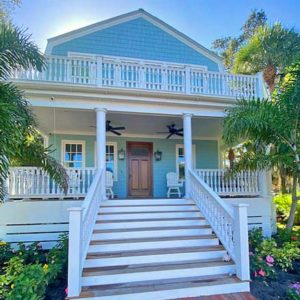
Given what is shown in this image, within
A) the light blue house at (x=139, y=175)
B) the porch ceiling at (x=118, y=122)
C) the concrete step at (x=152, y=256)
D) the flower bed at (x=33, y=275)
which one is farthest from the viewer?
the porch ceiling at (x=118, y=122)

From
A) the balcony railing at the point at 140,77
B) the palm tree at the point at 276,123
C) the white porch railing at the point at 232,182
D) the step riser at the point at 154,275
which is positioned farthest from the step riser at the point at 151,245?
the balcony railing at the point at 140,77

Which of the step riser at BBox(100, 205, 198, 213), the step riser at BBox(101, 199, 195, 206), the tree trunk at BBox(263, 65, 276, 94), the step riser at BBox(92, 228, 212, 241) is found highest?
the tree trunk at BBox(263, 65, 276, 94)

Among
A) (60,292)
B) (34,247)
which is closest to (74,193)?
(34,247)

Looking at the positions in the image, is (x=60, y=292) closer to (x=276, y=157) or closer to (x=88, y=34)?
(x=276, y=157)

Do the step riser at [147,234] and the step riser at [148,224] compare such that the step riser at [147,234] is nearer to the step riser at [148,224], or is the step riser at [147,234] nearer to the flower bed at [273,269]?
the step riser at [148,224]

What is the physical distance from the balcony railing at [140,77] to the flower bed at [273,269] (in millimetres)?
4412

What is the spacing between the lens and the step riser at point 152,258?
476 cm

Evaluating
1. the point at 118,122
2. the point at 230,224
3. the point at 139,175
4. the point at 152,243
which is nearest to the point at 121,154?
the point at 139,175

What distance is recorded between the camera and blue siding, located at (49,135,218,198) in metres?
10.5

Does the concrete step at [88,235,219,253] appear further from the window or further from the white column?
the window

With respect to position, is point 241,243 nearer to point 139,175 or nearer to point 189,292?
point 189,292

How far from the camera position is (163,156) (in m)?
11.2

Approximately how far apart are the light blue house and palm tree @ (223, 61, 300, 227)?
157cm

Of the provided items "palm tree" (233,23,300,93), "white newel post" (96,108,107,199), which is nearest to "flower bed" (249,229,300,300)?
"white newel post" (96,108,107,199)
